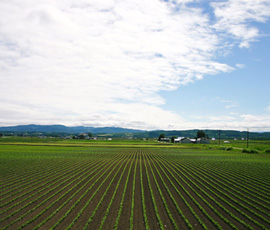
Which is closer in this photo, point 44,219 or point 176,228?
point 176,228

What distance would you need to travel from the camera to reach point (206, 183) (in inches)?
1088

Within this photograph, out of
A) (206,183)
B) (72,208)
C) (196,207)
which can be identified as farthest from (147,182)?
(72,208)

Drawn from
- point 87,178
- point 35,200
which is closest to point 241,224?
point 35,200

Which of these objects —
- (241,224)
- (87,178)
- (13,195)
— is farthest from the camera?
(87,178)

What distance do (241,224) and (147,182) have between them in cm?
1365

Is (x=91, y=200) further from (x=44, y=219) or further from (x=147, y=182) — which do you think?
(x=147, y=182)

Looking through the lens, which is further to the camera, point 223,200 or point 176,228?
point 223,200

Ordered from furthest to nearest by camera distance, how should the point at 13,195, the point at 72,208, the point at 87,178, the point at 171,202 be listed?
1. the point at 87,178
2. the point at 13,195
3. the point at 171,202
4. the point at 72,208

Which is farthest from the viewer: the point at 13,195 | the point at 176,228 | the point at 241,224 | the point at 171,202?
the point at 13,195

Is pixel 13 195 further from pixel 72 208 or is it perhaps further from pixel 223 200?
pixel 223 200

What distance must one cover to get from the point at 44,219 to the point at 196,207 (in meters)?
12.5

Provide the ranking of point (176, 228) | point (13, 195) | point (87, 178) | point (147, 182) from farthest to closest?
point (87, 178) < point (147, 182) < point (13, 195) < point (176, 228)

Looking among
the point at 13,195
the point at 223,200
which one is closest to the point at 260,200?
the point at 223,200

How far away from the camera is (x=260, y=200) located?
20672mm
